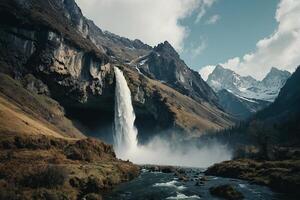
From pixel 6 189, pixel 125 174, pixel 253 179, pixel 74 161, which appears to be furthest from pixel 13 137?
pixel 253 179

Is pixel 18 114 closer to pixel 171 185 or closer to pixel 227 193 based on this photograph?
pixel 171 185

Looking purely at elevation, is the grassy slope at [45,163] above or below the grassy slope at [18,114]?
below

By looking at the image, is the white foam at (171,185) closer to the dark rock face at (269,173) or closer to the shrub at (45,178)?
the dark rock face at (269,173)

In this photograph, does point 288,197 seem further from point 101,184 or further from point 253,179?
point 101,184

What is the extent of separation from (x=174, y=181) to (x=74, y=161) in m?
29.5

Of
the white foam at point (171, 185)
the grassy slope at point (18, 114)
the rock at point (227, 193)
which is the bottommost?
the rock at point (227, 193)

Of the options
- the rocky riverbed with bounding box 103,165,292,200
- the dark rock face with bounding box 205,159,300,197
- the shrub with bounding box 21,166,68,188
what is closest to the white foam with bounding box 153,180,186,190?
the rocky riverbed with bounding box 103,165,292,200

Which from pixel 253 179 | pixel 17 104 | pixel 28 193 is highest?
pixel 17 104

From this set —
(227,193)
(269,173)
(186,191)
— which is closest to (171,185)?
(186,191)

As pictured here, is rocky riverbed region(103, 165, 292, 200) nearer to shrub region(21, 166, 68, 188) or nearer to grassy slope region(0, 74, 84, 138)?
shrub region(21, 166, 68, 188)

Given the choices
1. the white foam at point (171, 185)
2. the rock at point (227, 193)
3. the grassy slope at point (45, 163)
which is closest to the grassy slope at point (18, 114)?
the grassy slope at point (45, 163)

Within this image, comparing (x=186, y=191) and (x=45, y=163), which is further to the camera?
(x=45, y=163)

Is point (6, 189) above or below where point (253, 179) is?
below

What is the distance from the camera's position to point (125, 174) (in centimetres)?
12462
